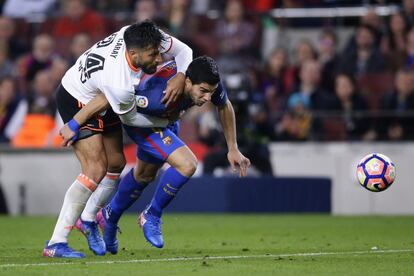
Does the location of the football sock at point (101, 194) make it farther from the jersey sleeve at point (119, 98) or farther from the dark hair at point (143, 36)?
the dark hair at point (143, 36)

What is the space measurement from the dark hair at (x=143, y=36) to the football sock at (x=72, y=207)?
121cm

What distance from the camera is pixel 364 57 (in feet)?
59.0

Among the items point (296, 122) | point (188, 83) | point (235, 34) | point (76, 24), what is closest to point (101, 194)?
point (188, 83)

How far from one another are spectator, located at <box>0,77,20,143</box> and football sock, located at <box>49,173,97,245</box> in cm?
954

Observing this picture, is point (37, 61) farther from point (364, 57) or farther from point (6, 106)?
point (364, 57)

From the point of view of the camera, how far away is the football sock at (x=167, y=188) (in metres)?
9.15

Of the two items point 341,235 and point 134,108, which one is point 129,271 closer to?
point 134,108

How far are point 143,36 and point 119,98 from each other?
0.55 meters

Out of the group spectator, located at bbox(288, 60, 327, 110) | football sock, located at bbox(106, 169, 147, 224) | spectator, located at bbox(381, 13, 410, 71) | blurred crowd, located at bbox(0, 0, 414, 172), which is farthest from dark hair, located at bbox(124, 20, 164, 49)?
spectator, located at bbox(381, 13, 410, 71)

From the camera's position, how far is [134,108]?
8.83m

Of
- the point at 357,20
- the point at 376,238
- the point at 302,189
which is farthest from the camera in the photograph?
the point at 357,20

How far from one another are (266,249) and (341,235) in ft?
6.80

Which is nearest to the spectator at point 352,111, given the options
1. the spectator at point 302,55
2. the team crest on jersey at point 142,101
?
the spectator at point 302,55

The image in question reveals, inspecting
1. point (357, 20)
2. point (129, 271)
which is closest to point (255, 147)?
point (357, 20)
